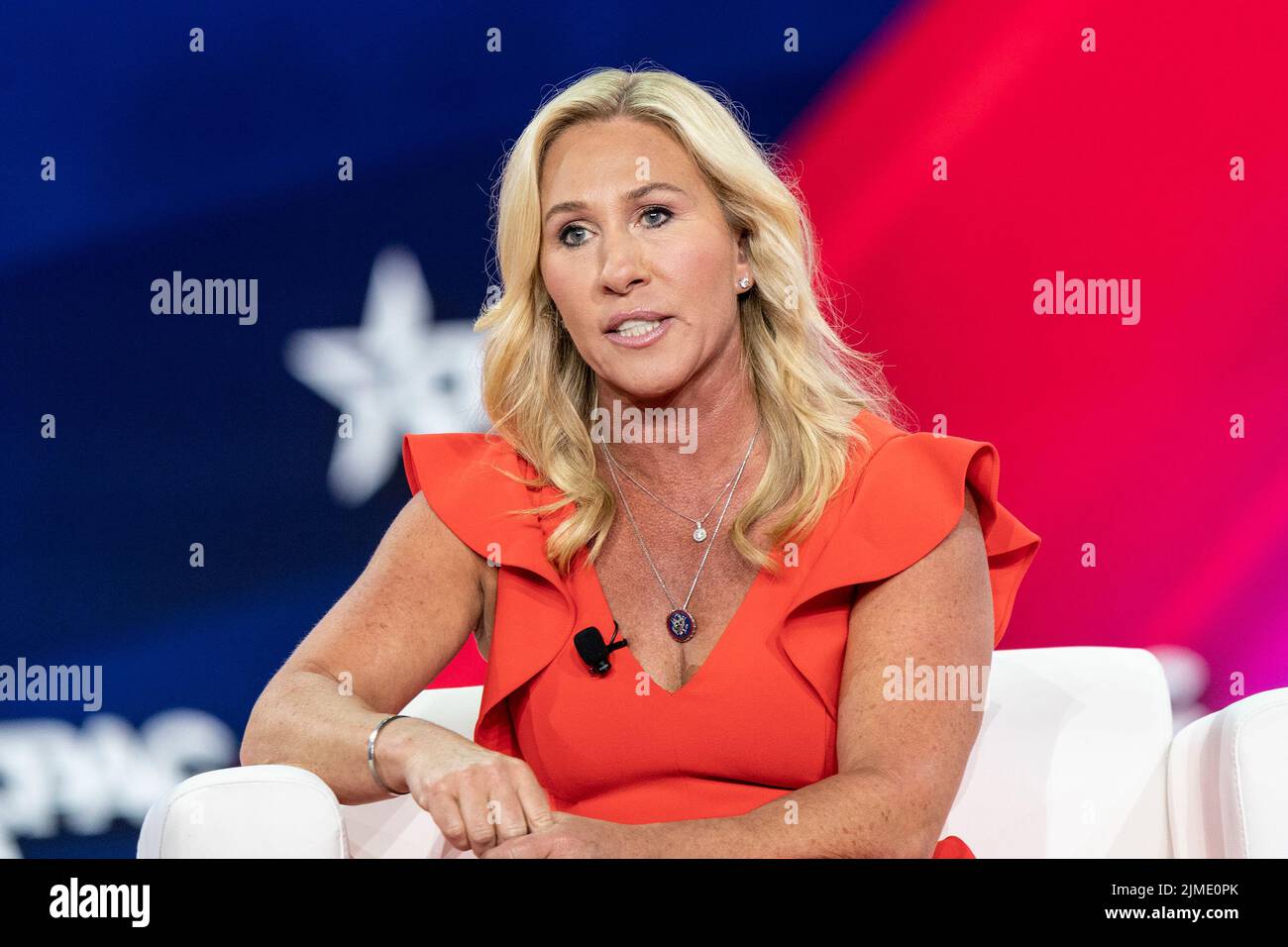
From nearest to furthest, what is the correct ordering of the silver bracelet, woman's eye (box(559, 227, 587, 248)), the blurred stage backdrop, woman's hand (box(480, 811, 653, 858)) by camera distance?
woman's hand (box(480, 811, 653, 858))
the silver bracelet
woman's eye (box(559, 227, 587, 248))
the blurred stage backdrop

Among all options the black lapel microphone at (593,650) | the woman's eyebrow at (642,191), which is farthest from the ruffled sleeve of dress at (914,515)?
the woman's eyebrow at (642,191)

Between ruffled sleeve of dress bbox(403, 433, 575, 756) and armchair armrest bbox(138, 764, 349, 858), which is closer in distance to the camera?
armchair armrest bbox(138, 764, 349, 858)

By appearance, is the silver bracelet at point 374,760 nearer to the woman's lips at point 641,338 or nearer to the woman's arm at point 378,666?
the woman's arm at point 378,666

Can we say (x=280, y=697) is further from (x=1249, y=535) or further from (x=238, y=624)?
(x=1249, y=535)

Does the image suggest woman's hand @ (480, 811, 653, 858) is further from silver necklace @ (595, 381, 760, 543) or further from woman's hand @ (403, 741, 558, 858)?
silver necklace @ (595, 381, 760, 543)

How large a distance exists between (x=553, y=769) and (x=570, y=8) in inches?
73.8

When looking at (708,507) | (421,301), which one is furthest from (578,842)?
(421,301)

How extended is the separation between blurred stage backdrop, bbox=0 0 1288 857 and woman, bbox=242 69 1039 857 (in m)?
0.97

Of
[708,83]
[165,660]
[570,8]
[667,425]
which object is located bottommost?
[165,660]

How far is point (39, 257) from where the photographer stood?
3172 millimetres

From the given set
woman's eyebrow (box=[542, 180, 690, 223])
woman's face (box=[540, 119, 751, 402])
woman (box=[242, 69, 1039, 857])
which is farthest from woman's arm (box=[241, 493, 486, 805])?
woman's eyebrow (box=[542, 180, 690, 223])

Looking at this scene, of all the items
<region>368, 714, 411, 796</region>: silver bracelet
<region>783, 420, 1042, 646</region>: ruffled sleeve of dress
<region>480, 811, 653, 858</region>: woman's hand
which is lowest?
<region>480, 811, 653, 858</region>: woman's hand

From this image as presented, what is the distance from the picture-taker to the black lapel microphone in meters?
1.91

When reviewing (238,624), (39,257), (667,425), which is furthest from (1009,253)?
(39,257)
